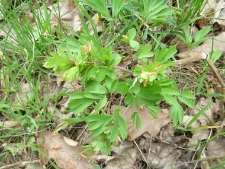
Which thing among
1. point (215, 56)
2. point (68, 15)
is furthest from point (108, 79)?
point (68, 15)

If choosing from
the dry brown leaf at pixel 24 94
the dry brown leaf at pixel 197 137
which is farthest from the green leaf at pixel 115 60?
the dry brown leaf at pixel 24 94

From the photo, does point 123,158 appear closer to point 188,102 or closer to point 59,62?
point 188,102

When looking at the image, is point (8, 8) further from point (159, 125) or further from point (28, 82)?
point (159, 125)

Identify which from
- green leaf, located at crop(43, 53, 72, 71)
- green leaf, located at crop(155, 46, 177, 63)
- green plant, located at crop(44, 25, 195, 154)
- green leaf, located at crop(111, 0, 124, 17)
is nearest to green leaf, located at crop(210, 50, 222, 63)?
green plant, located at crop(44, 25, 195, 154)

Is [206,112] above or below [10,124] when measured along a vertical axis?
above

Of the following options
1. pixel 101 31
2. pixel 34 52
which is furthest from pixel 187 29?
pixel 34 52

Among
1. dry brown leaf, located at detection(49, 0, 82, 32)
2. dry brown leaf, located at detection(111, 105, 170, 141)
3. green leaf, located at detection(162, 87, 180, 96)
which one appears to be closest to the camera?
green leaf, located at detection(162, 87, 180, 96)

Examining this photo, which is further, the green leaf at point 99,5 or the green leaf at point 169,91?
the green leaf at point 99,5

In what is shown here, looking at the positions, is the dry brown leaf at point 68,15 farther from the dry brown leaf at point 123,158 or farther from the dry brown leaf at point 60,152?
the dry brown leaf at point 123,158

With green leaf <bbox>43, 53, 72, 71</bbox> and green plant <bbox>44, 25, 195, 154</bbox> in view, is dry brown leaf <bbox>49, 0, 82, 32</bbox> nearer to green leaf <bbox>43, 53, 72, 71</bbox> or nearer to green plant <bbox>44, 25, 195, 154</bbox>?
green plant <bbox>44, 25, 195, 154</bbox>
